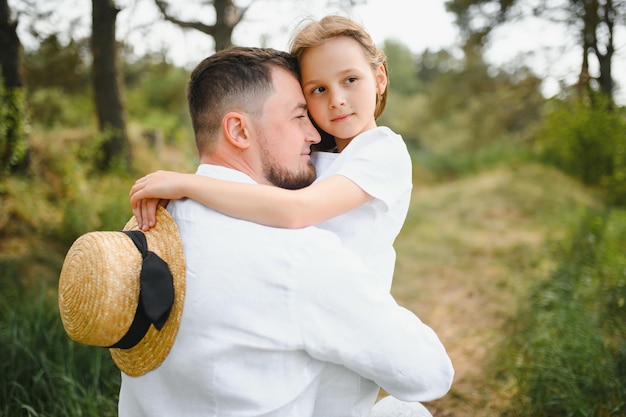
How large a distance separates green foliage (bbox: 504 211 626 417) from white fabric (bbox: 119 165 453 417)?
2.01 m

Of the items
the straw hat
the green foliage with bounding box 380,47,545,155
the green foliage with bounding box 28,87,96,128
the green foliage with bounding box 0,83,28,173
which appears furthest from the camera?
the green foliage with bounding box 380,47,545,155

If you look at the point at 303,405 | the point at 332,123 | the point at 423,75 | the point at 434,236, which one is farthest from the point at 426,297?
the point at 423,75

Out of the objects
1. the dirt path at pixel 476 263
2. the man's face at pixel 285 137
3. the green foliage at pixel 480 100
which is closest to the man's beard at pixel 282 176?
the man's face at pixel 285 137

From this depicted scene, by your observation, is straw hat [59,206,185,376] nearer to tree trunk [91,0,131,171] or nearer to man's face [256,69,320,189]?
man's face [256,69,320,189]

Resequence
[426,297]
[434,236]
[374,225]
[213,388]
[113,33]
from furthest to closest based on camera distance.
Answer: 1. [434,236]
2. [113,33]
3. [426,297]
4. [374,225]
5. [213,388]

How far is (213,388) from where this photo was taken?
1289mm

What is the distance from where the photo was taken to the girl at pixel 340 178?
139cm

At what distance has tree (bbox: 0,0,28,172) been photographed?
411cm

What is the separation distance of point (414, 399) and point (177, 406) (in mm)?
615

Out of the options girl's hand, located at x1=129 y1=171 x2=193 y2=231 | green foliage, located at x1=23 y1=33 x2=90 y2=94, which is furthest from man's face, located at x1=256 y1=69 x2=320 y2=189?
green foliage, located at x1=23 y1=33 x2=90 y2=94

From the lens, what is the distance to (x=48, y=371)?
2.82m

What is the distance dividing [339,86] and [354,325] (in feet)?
3.04

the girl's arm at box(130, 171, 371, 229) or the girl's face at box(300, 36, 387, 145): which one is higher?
the girl's face at box(300, 36, 387, 145)

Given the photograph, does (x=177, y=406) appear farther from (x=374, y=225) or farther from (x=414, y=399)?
(x=374, y=225)
